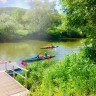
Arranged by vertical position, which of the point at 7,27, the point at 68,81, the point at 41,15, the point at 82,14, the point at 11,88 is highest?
the point at 41,15

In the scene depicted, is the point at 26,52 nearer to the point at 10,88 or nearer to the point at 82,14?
the point at 82,14

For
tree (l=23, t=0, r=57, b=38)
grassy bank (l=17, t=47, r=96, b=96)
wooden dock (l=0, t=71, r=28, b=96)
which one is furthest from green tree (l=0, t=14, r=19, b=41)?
grassy bank (l=17, t=47, r=96, b=96)

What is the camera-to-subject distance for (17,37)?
1241 inches

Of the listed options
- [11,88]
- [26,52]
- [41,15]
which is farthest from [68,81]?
[41,15]

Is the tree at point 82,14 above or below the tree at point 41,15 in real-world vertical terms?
below

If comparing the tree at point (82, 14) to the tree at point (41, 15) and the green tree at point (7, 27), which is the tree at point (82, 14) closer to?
the green tree at point (7, 27)

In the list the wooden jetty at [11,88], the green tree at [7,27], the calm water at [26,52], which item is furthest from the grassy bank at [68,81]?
the green tree at [7,27]

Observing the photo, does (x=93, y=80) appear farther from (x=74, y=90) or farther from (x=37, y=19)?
(x=37, y=19)

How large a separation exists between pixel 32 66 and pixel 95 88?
3.12 meters

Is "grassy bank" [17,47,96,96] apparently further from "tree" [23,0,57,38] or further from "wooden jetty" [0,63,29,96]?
"tree" [23,0,57,38]

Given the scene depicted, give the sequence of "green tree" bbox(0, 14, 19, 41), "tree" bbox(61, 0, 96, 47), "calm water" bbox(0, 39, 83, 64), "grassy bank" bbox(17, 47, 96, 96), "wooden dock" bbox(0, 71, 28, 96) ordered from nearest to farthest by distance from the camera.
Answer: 1. "grassy bank" bbox(17, 47, 96, 96)
2. "wooden dock" bbox(0, 71, 28, 96)
3. "tree" bbox(61, 0, 96, 47)
4. "calm water" bbox(0, 39, 83, 64)
5. "green tree" bbox(0, 14, 19, 41)

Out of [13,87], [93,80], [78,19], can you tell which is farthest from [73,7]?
[13,87]

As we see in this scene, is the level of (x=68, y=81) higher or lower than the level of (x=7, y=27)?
lower

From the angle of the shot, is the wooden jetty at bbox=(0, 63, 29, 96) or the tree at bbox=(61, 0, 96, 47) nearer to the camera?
the wooden jetty at bbox=(0, 63, 29, 96)
